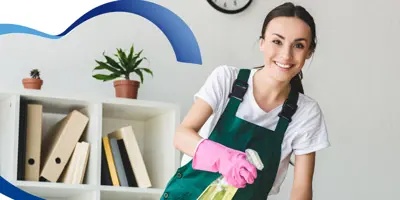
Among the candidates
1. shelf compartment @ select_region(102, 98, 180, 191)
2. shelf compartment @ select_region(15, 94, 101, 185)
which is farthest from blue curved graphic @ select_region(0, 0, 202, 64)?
shelf compartment @ select_region(15, 94, 101, 185)

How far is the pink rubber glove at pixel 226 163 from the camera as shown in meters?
1.80

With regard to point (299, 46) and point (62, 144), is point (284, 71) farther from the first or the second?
point (62, 144)

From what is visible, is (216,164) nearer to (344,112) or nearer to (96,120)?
(96,120)

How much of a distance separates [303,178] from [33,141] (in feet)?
3.52

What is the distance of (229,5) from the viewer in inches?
134

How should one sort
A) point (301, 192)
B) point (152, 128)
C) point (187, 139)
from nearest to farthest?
point (187, 139), point (301, 192), point (152, 128)

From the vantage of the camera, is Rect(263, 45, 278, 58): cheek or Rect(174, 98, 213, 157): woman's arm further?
Rect(263, 45, 278, 58): cheek

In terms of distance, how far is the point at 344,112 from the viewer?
356cm

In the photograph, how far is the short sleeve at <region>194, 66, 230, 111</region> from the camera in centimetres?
206

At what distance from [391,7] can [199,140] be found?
2.11m

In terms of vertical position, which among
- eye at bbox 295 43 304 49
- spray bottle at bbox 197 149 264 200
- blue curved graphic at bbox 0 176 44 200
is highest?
eye at bbox 295 43 304 49

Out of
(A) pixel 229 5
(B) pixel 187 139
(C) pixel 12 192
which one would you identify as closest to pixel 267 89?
(B) pixel 187 139

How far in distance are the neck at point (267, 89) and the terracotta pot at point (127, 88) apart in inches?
35.0

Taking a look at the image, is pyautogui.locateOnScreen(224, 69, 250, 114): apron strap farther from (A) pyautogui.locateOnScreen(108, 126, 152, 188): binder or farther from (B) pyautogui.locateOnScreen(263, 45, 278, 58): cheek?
(A) pyautogui.locateOnScreen(108, 126, 152, 188): binder
